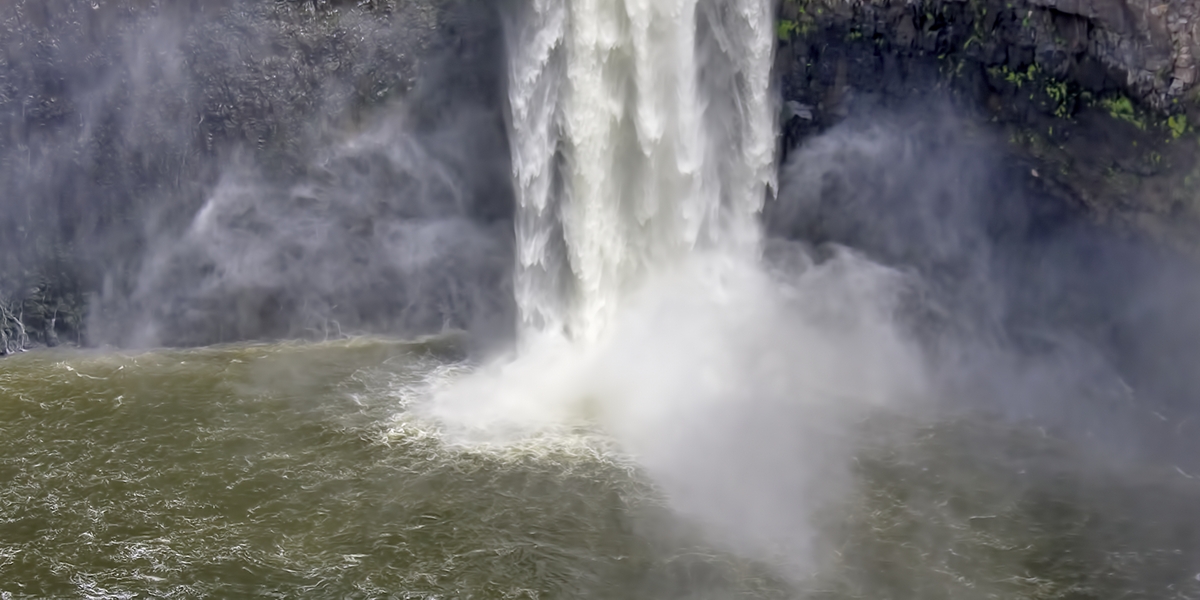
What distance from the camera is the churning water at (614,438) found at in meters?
11.3

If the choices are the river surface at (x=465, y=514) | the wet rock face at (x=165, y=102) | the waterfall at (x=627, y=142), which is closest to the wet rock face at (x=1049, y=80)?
the waterfall at (x=627, y=142)

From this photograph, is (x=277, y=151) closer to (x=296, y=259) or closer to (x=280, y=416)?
(x=296, y=259)

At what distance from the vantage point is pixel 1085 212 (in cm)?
1473

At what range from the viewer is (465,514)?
12.2 meters

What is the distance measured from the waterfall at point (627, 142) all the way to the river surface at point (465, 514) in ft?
9.72

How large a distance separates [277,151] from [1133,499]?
41.3ft

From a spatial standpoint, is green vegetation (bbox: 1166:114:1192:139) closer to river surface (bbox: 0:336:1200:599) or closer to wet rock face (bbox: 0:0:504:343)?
river surface (bbox: 0:336:1200:599)

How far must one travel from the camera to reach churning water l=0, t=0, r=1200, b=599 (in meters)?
11.3

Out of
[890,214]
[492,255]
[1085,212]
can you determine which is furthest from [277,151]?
[1085,212]

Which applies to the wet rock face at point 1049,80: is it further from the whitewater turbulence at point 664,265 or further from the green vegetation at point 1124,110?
the whitewater turbulence at point 664,265

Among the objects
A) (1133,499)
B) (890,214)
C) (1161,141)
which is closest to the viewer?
(1133,499)

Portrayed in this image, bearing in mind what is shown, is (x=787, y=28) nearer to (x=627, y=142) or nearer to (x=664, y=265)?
(x=627, y=142)

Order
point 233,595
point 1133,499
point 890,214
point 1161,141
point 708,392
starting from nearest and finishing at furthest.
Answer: point 233,595 → point 1133,499 → point 1161,141 → point 708,392 → point 890,214

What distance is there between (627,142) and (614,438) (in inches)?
178
